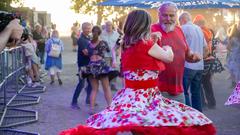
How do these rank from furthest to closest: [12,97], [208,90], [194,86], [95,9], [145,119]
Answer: [95,9] < [12,97] < [208,90] < [194,86] < [145,119]

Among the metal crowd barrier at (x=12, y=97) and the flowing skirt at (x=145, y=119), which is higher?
the flowing skirt at (x=145, y=119)

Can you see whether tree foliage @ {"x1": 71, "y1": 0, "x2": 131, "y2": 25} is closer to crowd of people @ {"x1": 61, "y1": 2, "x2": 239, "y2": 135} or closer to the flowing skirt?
crowd of people @ {"x1": 61, "y1": 2, "x2": 239, "y2": 135}

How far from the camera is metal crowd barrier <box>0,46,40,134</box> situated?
29.9 feet

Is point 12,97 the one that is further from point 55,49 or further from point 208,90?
point 208,90

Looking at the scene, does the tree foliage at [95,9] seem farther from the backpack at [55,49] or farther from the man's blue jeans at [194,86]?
the man's blue jeans at [194,86]

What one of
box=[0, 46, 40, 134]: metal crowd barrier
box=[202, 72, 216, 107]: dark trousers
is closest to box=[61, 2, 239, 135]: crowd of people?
box=[0, 46, 40, 134]: metal crowd barrier

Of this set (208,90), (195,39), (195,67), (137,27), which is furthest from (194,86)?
(137,27)

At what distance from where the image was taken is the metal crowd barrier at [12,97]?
29.9ft

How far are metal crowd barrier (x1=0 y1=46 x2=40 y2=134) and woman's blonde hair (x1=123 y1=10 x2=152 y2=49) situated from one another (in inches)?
141

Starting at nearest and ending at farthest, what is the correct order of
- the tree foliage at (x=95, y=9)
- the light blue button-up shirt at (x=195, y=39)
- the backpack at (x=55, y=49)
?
the light blue button-up shirt at (x=195, y=39), the backpack at (x=55, y=49), the tree foliage at (x=95, y=9)

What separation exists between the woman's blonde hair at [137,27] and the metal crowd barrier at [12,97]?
3587 mm

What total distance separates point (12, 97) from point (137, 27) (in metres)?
6.62

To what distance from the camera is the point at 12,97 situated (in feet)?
36.6

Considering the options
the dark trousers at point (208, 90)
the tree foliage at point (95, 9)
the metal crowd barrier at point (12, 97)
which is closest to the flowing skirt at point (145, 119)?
the metal crowd barrier at point (12, 97)
